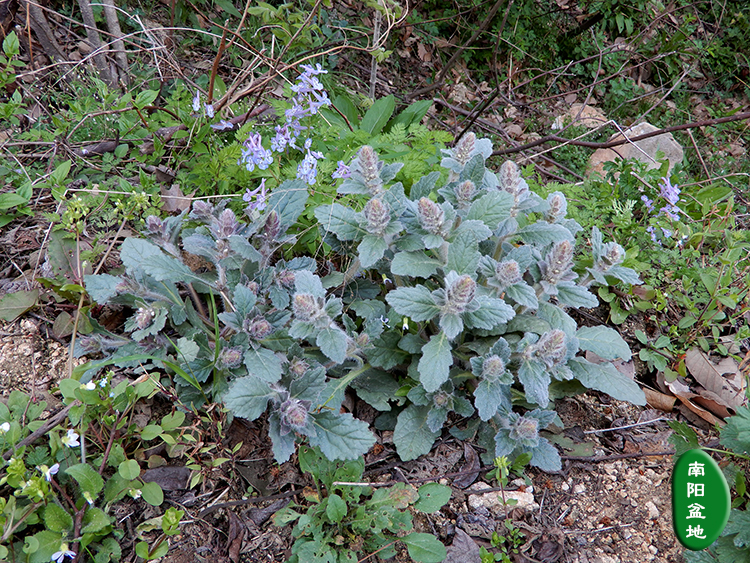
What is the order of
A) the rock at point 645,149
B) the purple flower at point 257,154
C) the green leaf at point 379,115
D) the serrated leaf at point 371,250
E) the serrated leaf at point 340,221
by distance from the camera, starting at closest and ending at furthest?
the serrated leaf at point 371,250 < the serrated leaf at point 340,221 < the purple flower at point 257,154 < the green leaf at point 379,115 < the rock at point 645,149

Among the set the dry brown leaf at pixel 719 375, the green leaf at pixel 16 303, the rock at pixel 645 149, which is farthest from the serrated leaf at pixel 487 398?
the rock at pixel 645 149

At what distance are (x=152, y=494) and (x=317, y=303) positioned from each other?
2.72 feet

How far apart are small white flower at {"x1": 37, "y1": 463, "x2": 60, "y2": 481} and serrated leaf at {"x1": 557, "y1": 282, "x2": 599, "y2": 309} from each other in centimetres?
180

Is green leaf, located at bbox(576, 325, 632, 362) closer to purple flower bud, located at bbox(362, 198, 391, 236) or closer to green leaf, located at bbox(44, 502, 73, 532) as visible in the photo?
purple flower bud, located at bbox(362, 198, 391, 236)

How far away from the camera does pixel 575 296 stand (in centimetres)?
194

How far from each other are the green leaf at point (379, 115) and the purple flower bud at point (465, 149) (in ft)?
4.05

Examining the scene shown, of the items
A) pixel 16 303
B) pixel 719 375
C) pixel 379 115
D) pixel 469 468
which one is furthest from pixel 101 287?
pixel 719 375

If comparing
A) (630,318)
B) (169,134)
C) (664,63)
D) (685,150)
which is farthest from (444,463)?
(664,63)

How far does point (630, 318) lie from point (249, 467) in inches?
78.4

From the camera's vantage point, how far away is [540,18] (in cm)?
479

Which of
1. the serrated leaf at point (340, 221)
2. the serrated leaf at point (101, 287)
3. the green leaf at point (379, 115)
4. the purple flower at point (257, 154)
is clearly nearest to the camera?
the serrated leaf at point (340, 221)

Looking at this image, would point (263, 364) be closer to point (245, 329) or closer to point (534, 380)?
point (245, 329)

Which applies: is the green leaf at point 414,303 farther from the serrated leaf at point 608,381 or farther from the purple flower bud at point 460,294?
the serrated leaf at point 608,381

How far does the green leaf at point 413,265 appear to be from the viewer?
1.88 metres
